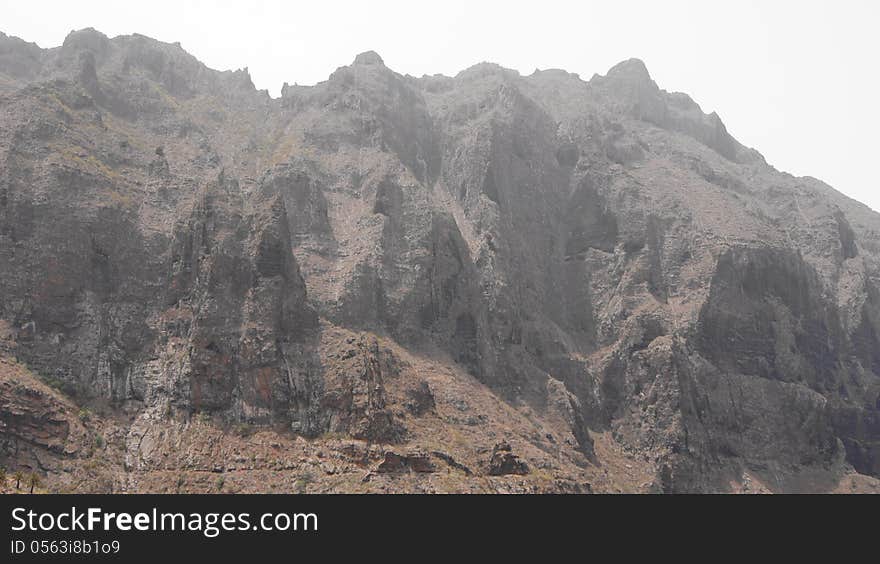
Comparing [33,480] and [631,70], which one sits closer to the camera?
[33,480]

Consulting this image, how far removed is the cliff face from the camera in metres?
70.7

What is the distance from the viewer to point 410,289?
91.1 m

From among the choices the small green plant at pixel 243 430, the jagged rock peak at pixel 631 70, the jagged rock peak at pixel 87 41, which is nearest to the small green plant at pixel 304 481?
the small green plant at pixel 243 430

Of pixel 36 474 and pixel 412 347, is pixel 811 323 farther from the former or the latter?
pixel 36 474

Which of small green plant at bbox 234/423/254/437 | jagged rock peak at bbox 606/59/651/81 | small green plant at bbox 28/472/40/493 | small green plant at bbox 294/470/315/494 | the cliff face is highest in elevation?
jagged rock peak at bbox 606/59/651/81

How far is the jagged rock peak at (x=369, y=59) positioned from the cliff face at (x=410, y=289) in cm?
58

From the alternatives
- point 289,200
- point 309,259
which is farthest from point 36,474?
point 289,200

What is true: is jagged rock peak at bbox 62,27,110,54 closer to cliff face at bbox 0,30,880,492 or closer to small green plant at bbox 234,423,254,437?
cliff face at bbox 0,30,880,492

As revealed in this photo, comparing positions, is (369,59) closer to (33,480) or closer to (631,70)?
(631,70)

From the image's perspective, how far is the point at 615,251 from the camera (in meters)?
115

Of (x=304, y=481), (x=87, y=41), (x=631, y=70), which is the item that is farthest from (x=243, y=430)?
(x=631, y=70)

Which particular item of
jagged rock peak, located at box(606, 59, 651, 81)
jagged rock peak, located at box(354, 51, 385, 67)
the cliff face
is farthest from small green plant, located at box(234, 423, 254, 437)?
jagged rock peak, located at box(606, 59, 651, 81)

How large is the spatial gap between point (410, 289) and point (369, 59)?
62.2m

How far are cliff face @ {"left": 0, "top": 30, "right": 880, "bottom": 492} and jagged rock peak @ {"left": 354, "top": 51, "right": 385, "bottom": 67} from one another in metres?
0.58
